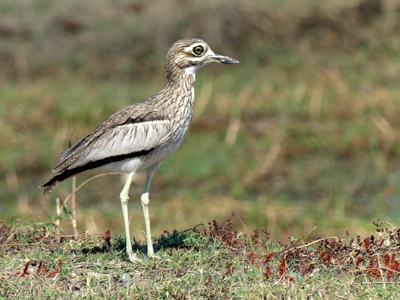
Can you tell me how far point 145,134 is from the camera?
5023 millimetres

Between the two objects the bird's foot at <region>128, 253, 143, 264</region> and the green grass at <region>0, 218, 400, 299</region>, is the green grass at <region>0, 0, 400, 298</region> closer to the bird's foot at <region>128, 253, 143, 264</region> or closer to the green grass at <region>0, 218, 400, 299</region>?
the green grass at <region>0, 218, 400, 299</region>

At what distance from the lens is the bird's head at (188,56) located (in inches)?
212

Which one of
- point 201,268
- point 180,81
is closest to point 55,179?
point 180,81

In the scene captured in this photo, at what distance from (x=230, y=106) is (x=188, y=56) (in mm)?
6278

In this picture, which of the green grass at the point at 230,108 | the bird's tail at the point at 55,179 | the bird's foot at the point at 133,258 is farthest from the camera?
the green grass at the point at 230,108

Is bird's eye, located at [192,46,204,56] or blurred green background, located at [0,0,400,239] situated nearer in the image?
bird's eye, located at [192,46,204,56]

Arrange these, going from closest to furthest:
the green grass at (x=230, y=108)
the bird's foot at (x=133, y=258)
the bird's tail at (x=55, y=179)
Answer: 1. the bird's foot at (x=133, y=258)
2. the bird's tail at (x=55, y=179)
3. the green grass at (x=230, y=108)

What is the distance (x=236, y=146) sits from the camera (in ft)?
35.3

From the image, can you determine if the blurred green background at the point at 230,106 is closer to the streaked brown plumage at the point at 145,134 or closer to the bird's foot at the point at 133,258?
the streaked brown plumage at the point at 145,134

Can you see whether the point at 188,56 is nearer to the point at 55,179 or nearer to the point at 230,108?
the point at 55,179

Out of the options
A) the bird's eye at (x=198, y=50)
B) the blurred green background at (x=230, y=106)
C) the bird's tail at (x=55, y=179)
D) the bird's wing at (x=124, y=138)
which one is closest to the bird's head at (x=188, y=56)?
the bird's eye at (x=198, y=50)

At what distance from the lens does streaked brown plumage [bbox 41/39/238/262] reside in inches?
199

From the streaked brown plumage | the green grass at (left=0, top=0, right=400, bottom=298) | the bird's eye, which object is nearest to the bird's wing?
the streaked brown plumage

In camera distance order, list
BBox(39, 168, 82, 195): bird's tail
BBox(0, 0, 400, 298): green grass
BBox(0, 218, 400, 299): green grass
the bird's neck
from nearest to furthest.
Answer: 1. BBox(0, 218, 400, 299): green grass
2. BBox(39, 168, 82, 195): bird's tail
3. the bird's neck
4. BBox(0, 0, 400, 298): green grass
